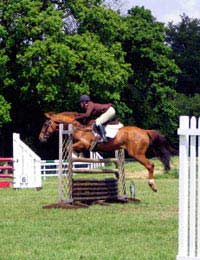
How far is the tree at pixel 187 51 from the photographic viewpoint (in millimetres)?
74875

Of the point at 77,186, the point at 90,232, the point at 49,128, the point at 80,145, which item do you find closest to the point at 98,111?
the point at 80,145

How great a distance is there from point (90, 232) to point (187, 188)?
3202mm

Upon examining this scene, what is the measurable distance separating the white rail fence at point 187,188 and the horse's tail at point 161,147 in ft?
29.9

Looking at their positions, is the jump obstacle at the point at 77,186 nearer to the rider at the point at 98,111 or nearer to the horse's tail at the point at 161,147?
the rider at the point at 98,111

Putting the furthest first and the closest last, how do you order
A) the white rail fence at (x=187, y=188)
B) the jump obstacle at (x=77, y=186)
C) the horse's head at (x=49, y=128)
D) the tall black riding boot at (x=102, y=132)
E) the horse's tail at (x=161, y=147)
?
the horse's head at (x=49, y=128), the horse's tail at (x=161, y=147), the tall black riding boot at (x=102, y=132), the jump obstacle at (x=77, y=186), the white rail fence at (x=187, y=188)

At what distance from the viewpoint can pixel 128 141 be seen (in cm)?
1748

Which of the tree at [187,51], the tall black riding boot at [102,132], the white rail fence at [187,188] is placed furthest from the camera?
the tree at [187,51]

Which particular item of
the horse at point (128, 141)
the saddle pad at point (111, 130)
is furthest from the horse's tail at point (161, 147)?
the saddle pad at point (111, 130)

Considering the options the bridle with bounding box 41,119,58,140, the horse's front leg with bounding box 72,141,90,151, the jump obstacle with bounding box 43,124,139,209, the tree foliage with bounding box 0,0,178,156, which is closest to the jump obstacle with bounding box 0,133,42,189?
the bridle with bounding box 41,119,58,140

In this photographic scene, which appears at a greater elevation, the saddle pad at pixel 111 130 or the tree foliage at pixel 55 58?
the tree foliage at pixel 55 58

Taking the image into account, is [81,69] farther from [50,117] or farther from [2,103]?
[50,117]

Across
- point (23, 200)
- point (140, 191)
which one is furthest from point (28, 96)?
point (23, 200)

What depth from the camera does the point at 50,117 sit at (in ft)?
59.1

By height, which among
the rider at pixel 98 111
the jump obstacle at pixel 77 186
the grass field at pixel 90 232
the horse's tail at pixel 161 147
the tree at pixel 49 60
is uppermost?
the tree at pixel 49 60
